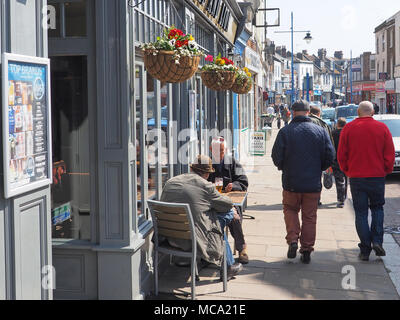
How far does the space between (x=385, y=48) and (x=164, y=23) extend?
4704 centimetres

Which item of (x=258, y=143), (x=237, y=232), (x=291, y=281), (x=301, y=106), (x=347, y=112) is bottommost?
(x=291, y=281)

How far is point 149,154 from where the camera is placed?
636 cm

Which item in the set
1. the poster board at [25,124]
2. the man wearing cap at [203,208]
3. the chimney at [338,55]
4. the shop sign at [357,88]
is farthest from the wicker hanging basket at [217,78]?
the chimney at [338,55]

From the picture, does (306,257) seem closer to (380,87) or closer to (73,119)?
(73,119)

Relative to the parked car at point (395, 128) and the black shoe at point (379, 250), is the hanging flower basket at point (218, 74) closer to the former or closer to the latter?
the black shoe at point (379, 250)

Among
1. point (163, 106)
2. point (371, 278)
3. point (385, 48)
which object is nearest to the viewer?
point (371, 278)

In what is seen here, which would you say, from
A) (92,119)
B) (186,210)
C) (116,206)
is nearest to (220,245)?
(186,210)

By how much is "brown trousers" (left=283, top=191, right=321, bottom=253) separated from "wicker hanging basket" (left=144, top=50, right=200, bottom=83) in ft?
7.12

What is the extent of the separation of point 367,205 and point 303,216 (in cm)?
81

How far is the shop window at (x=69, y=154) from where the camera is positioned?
5332 millimetres

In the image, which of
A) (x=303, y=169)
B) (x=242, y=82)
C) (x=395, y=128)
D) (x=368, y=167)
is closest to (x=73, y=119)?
(x=303, y=169)

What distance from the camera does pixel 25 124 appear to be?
356 cm

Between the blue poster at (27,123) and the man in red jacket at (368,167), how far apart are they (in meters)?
4.01
